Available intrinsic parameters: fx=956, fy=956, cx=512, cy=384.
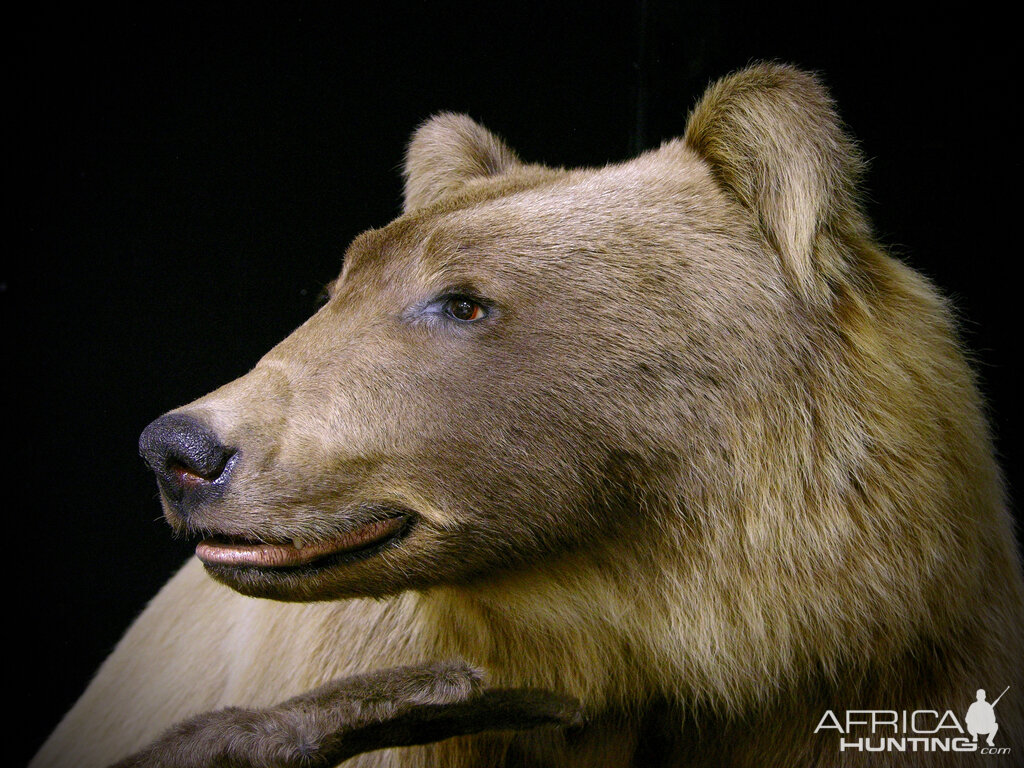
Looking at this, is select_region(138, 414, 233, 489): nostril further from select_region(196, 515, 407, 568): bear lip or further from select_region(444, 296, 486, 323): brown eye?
select_region(444, 296, 486, 323): brown eye

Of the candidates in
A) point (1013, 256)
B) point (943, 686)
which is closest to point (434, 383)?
point (943, 686)

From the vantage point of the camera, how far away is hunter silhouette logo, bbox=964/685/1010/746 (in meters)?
1.54

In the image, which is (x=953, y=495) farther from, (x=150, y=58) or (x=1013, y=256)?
(x=150, y=58)

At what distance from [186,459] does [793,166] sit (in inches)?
42.5

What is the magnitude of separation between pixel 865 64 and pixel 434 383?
148 centimetres

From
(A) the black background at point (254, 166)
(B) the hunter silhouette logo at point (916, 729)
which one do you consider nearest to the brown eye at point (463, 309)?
(B) the hunter silhouette logo at point (916, 729)

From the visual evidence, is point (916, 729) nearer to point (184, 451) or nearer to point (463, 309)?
point (463, 309)

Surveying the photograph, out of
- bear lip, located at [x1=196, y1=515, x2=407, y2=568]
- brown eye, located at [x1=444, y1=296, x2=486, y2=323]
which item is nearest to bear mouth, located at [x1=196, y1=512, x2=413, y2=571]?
bear lip, located at [x1=196, y1=515, x2=407, y2=568]

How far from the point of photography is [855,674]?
5.11 feet

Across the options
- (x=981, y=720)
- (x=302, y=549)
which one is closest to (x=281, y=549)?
(x=302, y=549)

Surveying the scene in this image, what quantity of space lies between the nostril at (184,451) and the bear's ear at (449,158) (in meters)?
0.85

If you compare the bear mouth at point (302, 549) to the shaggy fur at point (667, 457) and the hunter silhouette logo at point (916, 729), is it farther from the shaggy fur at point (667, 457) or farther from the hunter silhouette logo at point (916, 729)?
the hunter silhouette logo at point (916, 729)

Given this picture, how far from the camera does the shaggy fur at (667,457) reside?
4.74ft

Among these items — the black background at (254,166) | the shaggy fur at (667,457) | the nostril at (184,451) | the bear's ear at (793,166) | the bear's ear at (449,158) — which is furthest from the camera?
the black background at (254,166)
